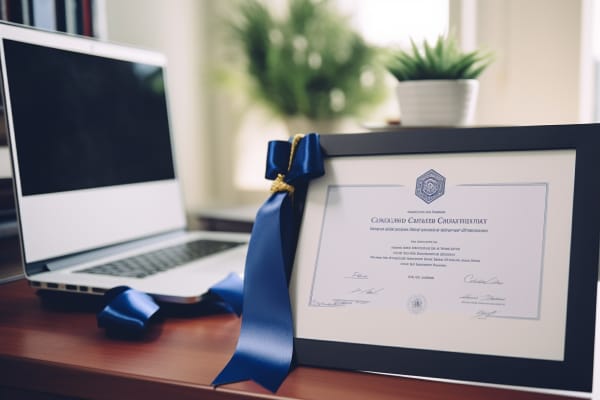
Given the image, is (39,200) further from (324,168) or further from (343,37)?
(343,37)

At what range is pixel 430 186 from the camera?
22.1 inches

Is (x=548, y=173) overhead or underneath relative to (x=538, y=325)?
overhead

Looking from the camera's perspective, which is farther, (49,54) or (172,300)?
(49,54)

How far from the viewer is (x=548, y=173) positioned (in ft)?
1.72

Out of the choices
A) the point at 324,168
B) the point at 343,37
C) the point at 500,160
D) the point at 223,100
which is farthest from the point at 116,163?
the point at 223,100

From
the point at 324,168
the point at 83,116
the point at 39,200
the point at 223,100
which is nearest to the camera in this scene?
the point at 324,168

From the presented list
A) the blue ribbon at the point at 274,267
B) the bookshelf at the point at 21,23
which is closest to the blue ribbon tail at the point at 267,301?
the blue ribbon at the point at 274,267

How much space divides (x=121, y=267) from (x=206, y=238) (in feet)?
0.87

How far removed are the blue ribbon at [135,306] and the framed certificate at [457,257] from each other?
0.14 meters

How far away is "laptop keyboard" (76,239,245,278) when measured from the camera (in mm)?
812

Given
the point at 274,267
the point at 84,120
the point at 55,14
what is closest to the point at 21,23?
the point at 55,14

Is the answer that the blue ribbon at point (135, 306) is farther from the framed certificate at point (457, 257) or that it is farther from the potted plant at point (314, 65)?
the potted plant at point (314, 65)
